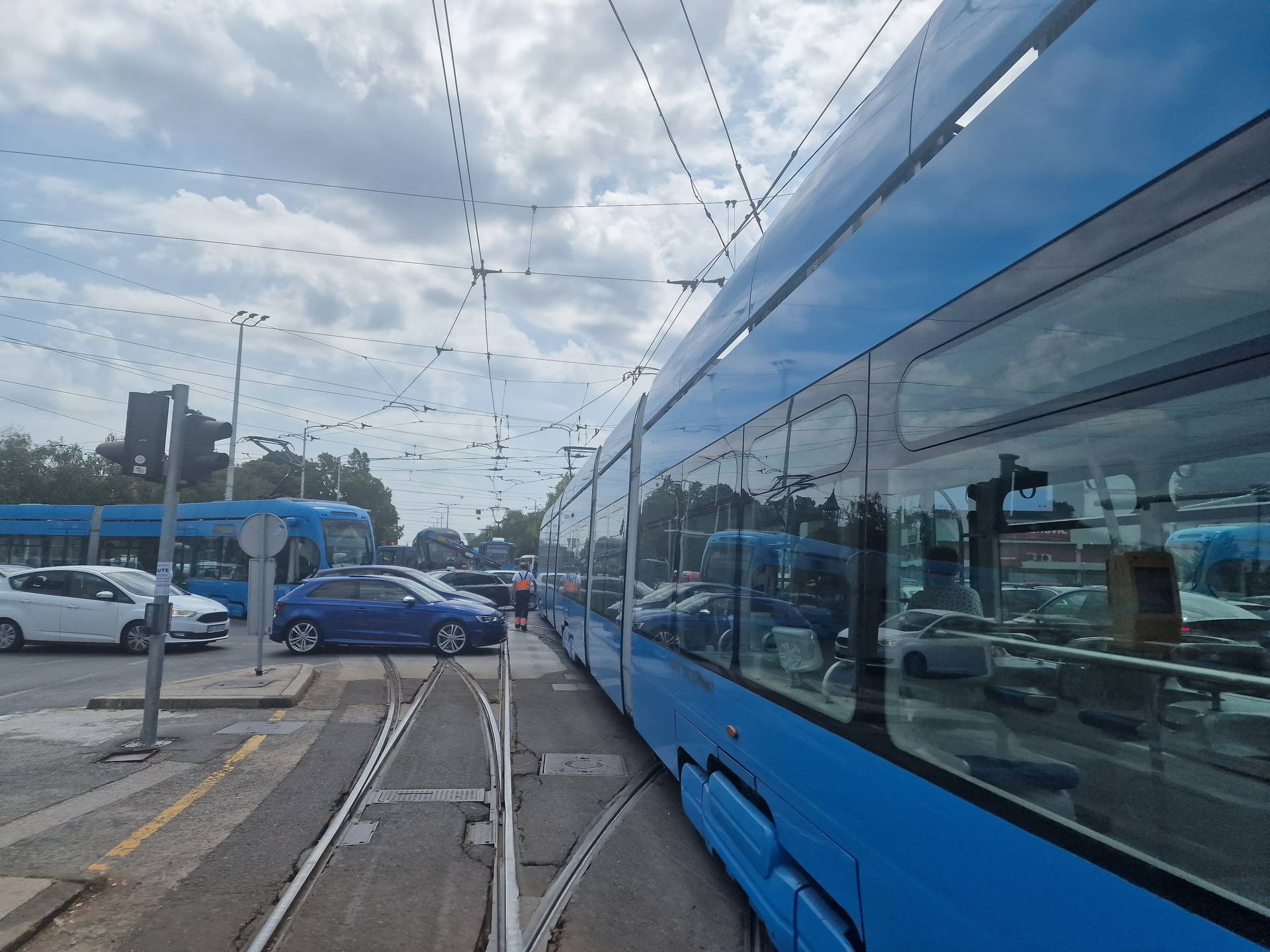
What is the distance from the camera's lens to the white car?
16.5 m

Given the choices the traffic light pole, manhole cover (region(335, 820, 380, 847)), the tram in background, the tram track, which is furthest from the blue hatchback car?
the tram in background

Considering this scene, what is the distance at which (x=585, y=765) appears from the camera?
7.98 m

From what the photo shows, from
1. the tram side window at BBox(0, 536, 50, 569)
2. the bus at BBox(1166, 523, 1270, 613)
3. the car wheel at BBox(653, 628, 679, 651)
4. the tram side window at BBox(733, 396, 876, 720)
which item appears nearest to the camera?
the bus at BBox(1166, 523, 1270, 613)

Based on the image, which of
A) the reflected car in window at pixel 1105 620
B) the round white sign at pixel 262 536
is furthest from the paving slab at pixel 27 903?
the round white sign at pixel 262 536

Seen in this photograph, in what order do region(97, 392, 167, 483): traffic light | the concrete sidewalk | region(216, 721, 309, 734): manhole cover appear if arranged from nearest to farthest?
region(97, 392, 167, 483): traffic light, region(216, 721, 309, 734): manhole cover, the concrete sidewalk

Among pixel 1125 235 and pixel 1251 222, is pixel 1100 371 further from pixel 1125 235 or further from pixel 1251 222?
pixel 1251 222

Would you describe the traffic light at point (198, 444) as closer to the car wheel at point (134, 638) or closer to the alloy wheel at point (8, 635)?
the car wheel at point (134, 638)

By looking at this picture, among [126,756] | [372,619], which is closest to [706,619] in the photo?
[126,756]

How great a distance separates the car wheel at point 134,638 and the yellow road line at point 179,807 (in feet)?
30.8

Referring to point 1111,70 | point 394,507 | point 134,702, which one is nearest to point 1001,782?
point 1111,70

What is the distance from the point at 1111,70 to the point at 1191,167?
37cm

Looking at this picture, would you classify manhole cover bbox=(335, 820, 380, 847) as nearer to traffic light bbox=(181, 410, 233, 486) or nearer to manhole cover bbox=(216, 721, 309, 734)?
manhole cover bbox=(216, 721, 309, 734)

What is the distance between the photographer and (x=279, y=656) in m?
16.7

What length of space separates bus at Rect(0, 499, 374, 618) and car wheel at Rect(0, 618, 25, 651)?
18.3ft
